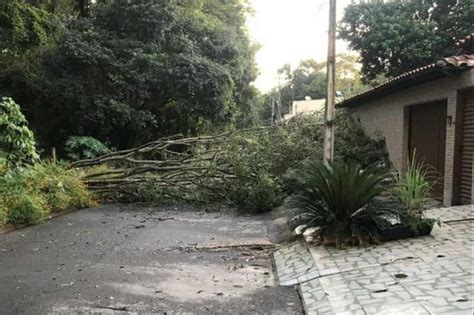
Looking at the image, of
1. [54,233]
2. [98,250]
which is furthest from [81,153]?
[98,250]

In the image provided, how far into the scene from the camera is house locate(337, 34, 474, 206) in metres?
8.78

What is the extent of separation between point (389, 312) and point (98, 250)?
4911 millimetres

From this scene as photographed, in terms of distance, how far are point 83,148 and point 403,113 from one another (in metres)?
12.1

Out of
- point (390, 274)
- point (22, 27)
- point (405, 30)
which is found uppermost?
point (405, 30)

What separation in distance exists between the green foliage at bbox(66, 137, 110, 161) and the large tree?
88 centimetres

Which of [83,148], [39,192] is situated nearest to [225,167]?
[39,192]

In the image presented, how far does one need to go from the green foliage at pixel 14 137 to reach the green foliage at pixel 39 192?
0.29 m

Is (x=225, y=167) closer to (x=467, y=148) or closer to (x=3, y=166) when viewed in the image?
(x=3, y=166)

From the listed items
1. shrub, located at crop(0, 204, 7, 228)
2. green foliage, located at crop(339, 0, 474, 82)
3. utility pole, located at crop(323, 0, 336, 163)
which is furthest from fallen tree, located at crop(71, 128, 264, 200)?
green foliage, located at crop(339, 0, 474, 82)

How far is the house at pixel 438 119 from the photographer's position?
8.78 m

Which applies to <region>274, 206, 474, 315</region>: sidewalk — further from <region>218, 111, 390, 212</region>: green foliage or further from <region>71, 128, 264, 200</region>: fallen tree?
<region>71, 128, 264, 200</region>: fallen tree

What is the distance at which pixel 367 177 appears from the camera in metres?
6.59

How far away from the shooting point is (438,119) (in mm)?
10320

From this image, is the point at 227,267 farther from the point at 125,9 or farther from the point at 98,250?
the point at 125,9
